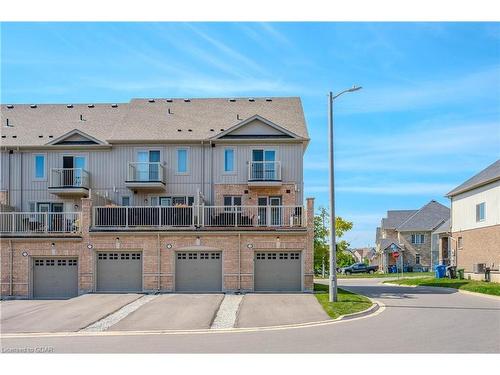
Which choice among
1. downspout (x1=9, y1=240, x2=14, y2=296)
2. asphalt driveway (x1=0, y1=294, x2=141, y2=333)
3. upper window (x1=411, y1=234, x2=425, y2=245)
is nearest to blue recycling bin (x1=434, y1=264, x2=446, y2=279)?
asphalt driveway (x1=0, y1=294, x2=141, y2=333)

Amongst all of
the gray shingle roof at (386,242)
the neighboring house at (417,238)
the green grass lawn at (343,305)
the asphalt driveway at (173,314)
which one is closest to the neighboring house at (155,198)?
the asphalt driveway at (173,314)

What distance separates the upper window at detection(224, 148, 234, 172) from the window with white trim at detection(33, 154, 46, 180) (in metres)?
10.3

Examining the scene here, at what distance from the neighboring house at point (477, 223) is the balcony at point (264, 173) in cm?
1236

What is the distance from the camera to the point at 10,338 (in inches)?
637

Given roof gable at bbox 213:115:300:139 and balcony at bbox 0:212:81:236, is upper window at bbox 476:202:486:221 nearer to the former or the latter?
roof gable at bbox 213:115:300:139

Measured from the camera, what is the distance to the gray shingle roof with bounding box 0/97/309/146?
3372 cm

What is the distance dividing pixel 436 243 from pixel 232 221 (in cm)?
4629

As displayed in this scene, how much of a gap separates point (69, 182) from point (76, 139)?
253cm

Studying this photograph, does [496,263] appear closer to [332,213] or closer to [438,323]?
[332,213]

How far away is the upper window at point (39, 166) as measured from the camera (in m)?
33.7

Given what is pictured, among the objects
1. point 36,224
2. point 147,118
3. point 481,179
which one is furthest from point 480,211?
point 36,224

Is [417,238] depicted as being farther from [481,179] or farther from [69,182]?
[69,182]

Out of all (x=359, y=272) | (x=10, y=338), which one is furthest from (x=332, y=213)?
(x=359, y=272)

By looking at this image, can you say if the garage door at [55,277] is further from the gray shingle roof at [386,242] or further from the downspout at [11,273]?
the gray shingle roof at [386,242]
